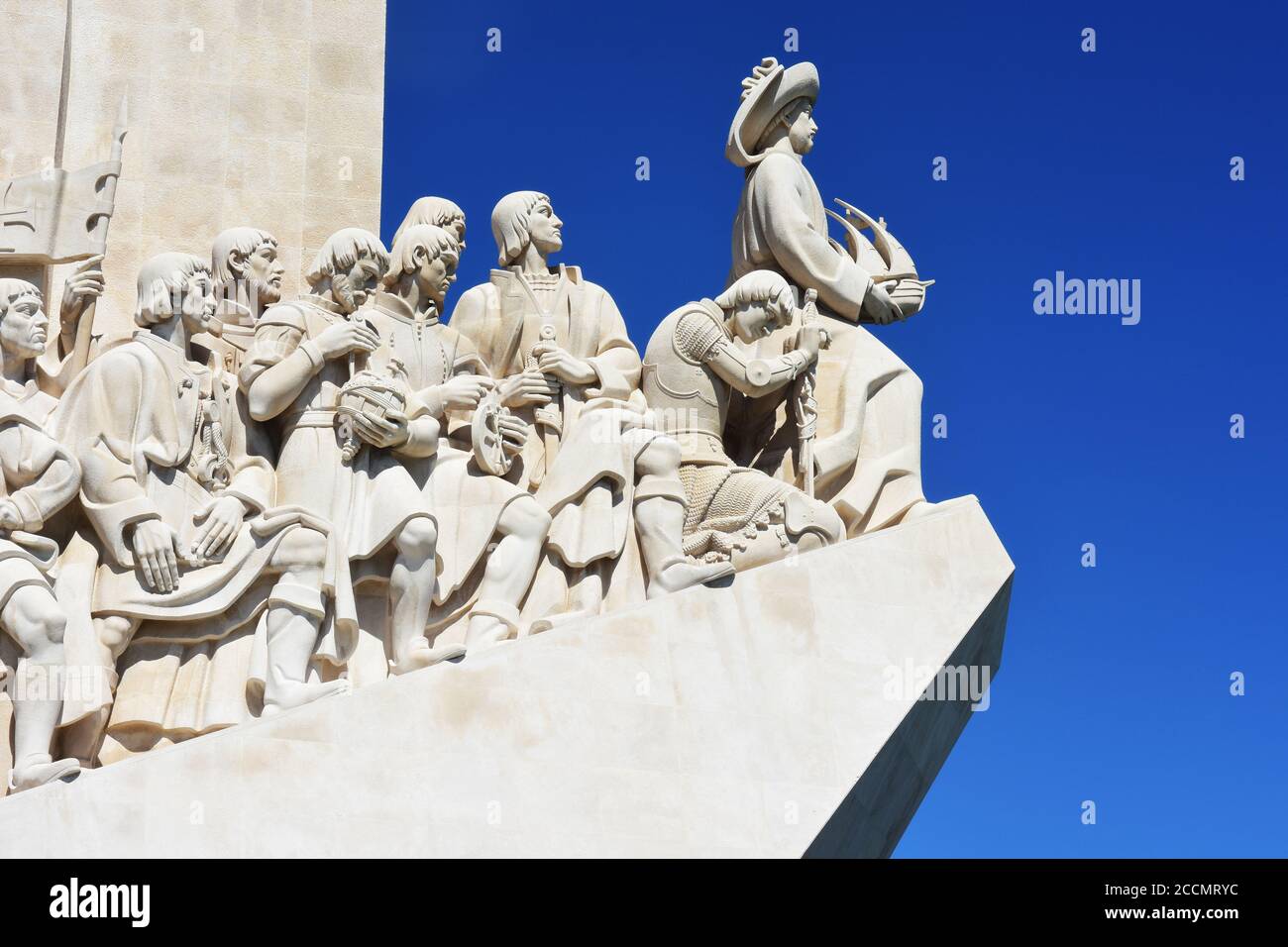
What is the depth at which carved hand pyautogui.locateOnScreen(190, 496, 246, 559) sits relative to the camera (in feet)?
33.2

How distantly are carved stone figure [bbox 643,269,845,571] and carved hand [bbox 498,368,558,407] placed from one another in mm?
554

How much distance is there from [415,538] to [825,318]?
2.66m

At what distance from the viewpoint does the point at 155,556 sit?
10.0 m

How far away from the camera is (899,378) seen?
11625 millimetres

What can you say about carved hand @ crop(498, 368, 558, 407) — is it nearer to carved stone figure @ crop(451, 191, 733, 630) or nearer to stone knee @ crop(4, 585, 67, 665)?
carved stone figure @ crop(451, 191, 733, 630)

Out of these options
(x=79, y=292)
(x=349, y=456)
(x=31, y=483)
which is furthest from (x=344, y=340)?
(x=31, y=483)

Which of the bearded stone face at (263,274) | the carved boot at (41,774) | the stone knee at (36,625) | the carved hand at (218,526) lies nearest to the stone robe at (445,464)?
the bearded stone face at (263,274)

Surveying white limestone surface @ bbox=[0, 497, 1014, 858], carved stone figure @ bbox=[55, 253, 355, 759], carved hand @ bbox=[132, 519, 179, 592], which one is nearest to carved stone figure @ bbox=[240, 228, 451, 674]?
carved stone figure @ bbox=[55, 253, 355, 759]

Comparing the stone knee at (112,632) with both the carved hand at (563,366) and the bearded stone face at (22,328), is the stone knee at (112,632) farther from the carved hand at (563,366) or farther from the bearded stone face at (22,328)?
the carved hand at (563,366)
